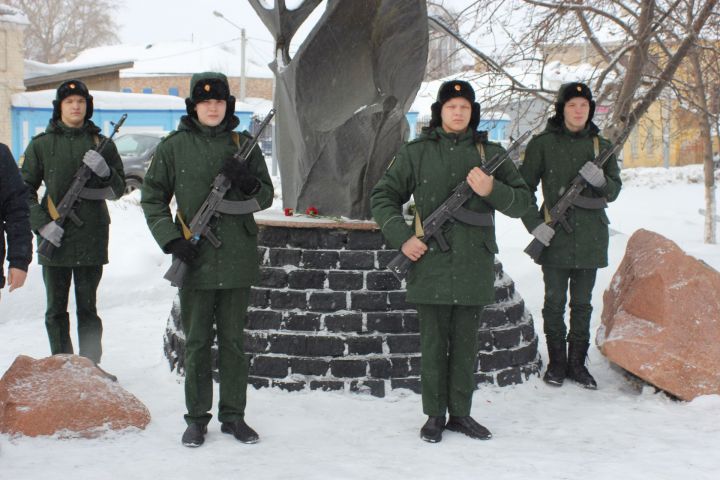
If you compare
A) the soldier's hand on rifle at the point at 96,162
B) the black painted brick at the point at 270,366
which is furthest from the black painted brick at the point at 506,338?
the soldier's hand on rifle at the point at 96,162

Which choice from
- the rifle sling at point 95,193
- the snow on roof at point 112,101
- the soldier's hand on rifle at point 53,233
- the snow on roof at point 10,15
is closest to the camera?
the soldier's hand on rifle at point 53,233

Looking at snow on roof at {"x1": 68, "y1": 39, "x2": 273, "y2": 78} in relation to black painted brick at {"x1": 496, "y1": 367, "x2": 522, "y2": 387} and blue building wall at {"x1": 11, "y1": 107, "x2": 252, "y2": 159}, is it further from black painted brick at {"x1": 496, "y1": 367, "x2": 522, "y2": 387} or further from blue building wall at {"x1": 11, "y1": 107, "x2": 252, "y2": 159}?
black painted brick at {"x1": 496, "y1": 367, "x2": 522, "y2": 387}

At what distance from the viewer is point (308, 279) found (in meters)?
5.52

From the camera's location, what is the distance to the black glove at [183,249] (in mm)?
4086

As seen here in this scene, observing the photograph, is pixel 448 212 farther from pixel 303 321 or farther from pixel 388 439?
pixel 303 321

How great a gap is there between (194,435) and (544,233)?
243 centimetres

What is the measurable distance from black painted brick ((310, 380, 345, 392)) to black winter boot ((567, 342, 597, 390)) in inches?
60.5

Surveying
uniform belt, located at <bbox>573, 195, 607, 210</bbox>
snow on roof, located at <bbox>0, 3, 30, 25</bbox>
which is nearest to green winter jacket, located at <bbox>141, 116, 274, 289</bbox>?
uniform belt, located at <bbox>573, 195, 607, 210</bbox>

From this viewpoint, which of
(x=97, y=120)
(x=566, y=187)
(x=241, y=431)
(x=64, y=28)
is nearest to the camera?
(x=241, y=431)

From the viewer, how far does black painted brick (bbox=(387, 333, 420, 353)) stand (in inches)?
210

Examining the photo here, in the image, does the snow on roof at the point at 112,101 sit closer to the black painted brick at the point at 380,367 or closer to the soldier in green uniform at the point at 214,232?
the black painted brick at the point at 380,367

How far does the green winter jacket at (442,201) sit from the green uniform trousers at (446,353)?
0.42 feet

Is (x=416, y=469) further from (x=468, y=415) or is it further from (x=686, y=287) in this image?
(x=686, y=287)

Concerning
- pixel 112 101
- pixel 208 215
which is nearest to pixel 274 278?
pixel 208 215
